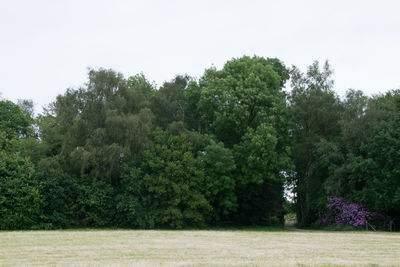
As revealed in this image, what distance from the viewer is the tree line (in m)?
35.5

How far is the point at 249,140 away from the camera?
39.2 metres

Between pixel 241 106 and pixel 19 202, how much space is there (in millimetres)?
20834

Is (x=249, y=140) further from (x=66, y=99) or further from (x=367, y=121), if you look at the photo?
(x=66, y=99)

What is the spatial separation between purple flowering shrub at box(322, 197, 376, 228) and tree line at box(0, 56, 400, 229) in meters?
0.70

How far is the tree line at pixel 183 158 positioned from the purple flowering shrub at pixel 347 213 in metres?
0.70

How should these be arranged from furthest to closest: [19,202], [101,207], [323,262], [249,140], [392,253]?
[249,140] < [101,207] < [19,202] < [392,253] < [323,262]

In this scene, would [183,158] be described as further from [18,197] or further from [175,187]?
[18,197]

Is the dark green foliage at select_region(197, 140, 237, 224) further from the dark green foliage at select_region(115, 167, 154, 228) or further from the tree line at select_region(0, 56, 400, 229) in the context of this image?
the dark green foliage at select_region(115, 167, 154, 228)

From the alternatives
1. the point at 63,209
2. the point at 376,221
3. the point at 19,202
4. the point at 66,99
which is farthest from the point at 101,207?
the point at 376,221

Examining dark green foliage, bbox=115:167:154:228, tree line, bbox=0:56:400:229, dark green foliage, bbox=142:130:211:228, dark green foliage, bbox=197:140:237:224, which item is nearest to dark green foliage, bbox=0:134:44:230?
tree line, bbox=0:56:400:229

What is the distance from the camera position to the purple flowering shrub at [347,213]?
38094 millimetres

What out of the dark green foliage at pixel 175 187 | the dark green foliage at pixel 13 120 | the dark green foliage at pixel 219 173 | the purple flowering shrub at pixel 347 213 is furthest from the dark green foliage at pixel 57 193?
the purple flowering shrub at pixel 347 213

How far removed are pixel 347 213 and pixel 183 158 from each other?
15.8 metres

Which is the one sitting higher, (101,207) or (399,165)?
(399,165)
